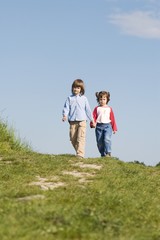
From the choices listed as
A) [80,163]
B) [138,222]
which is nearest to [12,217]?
[138,222]

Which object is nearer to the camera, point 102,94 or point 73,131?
point 73,131

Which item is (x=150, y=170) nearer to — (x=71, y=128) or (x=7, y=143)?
(x=71, y=128)

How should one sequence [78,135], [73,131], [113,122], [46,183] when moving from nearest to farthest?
[46,183], [78,135], [73,131], [113,122]

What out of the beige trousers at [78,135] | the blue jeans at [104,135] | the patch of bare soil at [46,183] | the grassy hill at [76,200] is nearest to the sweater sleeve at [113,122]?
the blue jeans at [104,135]

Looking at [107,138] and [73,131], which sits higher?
[73,131]

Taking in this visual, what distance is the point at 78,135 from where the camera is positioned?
63.0 ft

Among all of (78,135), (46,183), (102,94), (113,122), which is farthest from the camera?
(113,122)

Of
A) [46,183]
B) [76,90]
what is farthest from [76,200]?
[76,90]

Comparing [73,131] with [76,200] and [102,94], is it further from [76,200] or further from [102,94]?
[76,200]

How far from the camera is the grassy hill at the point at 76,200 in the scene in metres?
7.82

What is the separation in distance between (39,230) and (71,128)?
11.8 meters

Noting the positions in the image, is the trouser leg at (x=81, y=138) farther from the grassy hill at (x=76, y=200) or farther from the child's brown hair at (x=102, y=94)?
the grassy hill at (x=76, y=200)

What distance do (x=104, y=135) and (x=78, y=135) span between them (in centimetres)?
171

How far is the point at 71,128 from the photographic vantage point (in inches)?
762
